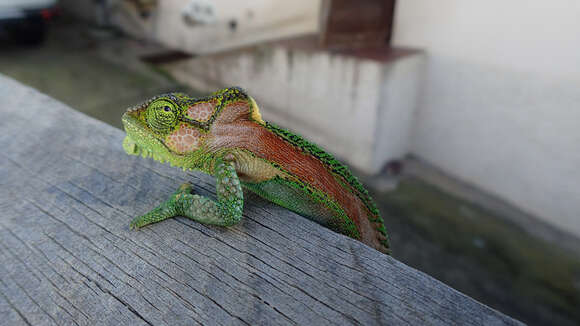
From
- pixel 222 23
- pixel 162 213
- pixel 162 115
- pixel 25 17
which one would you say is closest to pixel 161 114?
pixel 162 115

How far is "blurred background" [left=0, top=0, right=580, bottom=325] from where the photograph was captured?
466cm

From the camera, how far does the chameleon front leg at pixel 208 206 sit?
1.32m

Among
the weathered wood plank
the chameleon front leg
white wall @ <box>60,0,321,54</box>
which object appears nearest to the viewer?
the weathered wood plank

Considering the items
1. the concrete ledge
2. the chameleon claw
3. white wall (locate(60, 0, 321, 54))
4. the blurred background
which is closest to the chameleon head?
the chameleon claw

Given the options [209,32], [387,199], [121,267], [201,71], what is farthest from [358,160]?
[121,267]

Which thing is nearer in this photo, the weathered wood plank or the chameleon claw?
the weathered wood plank

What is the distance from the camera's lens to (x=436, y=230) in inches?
200

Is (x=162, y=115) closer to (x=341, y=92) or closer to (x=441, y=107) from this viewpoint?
(x=341, y=92)

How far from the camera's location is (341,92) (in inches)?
232

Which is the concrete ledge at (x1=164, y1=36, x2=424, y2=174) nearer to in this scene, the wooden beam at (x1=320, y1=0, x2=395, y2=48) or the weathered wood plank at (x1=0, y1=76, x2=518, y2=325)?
the wooden beam at (x1=320, y1=0, x2=395, y2=48)

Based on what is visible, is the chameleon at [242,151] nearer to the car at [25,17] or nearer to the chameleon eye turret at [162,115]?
the chameleon eye turret at [162,115]

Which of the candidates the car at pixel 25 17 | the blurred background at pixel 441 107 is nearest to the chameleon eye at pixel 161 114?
the blurred background at pixel 441 107

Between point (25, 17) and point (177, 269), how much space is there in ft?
29.5

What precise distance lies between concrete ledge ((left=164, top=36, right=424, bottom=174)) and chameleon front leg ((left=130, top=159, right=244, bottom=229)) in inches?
168
